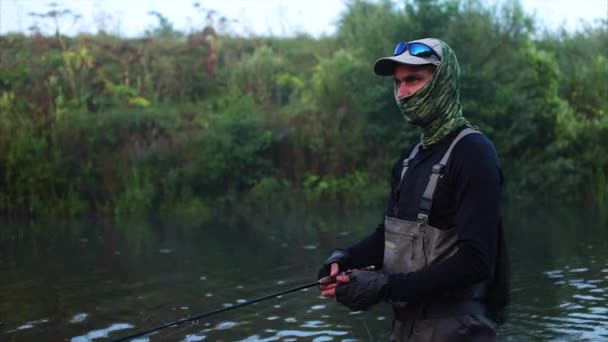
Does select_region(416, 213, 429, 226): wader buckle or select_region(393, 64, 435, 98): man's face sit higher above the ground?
select_region(393, 64, 435, 98): man's face

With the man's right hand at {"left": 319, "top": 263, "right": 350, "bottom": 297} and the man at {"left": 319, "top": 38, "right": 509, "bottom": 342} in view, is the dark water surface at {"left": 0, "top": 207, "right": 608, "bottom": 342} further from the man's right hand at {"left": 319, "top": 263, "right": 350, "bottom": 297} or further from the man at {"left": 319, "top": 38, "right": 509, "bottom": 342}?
the man at {"left": 319, "top": 38, "right": 509, "bottom": 342}

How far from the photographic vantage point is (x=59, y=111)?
25812 mm

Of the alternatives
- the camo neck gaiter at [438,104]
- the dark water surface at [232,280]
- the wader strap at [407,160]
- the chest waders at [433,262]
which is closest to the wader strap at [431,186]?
the chest waders at [433,262]

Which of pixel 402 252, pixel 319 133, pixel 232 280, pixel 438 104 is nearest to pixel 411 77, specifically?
pixel 438 104

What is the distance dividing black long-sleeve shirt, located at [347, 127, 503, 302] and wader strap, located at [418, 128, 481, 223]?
2 cm

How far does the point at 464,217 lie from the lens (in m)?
3.04

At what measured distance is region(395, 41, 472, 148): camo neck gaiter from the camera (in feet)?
10.8

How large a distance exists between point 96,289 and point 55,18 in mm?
24066

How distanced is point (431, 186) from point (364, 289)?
1.63ft

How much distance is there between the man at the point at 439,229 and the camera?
10.0ft

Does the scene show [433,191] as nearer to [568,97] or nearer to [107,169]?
[107,169]

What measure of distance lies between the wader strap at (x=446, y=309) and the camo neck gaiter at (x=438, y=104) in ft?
2.21

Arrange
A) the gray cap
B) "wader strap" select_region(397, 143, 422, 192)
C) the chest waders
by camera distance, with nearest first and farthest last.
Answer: the chest waders < the gray cap < "wader strap" select_region(397, 143, 422, 192)

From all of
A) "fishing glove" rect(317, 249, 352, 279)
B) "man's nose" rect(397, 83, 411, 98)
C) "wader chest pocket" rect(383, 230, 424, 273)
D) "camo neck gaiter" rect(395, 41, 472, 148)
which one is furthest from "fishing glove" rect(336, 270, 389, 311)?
Answer: "man's nose" rect(397, 83, 411, 98)
